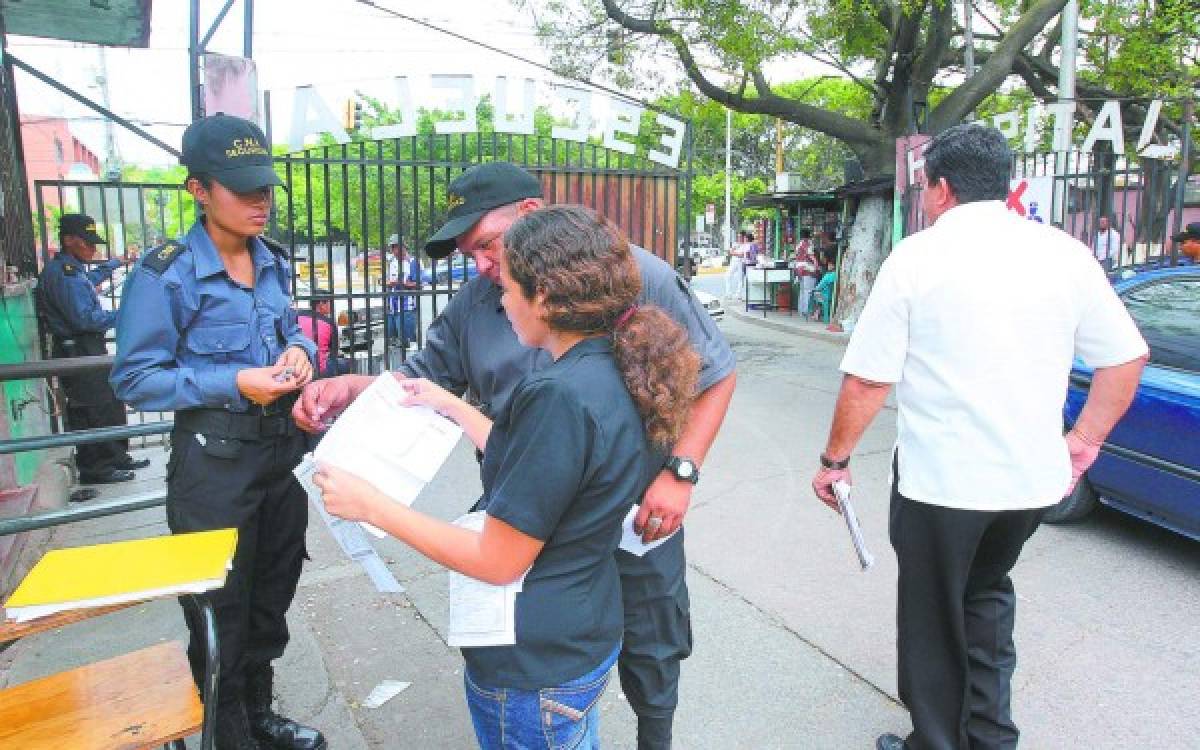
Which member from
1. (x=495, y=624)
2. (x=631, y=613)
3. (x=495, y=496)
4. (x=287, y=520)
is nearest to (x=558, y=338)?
(x=495, y=496)

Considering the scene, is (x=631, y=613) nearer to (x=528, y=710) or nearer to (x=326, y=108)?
(x=528, y=710)

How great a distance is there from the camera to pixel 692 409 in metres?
2.00

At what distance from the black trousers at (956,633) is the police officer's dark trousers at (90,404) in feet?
17.4

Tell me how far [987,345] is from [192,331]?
2.21 metres

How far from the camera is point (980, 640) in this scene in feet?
7.80

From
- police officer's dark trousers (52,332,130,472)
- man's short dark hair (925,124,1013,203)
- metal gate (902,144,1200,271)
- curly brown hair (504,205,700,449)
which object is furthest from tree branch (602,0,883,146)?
curly brown hair (504,205,700,449)

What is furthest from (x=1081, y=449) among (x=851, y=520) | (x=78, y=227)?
(x=78, y=227)

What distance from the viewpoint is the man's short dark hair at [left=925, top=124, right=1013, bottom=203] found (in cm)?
227

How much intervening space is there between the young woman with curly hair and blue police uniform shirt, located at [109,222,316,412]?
86 cm

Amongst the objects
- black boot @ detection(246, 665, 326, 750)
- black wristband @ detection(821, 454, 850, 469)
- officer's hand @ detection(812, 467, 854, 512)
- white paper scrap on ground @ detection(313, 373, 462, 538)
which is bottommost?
black boot @ detection(246, 665, 326, 750)

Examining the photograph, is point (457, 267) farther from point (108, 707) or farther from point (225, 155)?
point (108, 707)

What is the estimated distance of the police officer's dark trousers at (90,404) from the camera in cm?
558

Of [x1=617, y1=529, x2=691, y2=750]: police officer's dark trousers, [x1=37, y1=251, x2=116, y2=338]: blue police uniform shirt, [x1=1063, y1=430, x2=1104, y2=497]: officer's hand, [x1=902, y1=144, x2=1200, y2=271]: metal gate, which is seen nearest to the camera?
[x1=617, y1=529, x2=691, y2=750]: police officer's dark trousers

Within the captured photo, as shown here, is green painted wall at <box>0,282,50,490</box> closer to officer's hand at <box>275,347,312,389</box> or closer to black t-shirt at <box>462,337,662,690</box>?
officer's hand at <box>275,347,312,389</box>
